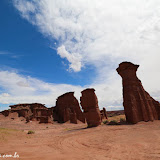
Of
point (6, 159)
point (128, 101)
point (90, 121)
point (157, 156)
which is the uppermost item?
point (128, 101)

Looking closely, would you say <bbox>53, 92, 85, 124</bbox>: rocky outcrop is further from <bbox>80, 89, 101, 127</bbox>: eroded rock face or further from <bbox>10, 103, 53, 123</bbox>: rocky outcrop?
<bbox>80, 89, 101, 127</bbox>: eroded rock face

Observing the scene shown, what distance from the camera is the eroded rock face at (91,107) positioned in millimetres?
20141

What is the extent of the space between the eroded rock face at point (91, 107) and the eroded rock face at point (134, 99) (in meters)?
5.40

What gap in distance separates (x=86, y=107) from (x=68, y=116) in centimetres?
2165

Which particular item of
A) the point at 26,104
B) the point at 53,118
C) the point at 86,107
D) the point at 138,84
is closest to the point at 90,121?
the point at 86,107

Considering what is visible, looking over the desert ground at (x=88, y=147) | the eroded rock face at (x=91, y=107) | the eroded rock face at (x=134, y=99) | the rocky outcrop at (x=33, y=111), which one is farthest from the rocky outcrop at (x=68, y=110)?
the desert ground at (x=88, y=147)

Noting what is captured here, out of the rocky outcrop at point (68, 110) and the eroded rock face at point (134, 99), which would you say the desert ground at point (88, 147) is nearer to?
the eroded rock face at point (134, 99)

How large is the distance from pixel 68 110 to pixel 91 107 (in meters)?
22.5

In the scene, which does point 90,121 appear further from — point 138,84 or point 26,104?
point 26,104

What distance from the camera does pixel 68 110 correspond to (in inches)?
1641

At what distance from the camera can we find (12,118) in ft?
135

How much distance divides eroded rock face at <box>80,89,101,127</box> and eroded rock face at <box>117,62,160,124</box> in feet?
17.7

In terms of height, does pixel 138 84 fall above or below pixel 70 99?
below

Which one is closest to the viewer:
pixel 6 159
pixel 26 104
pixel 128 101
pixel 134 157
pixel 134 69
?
pixel 6 159
